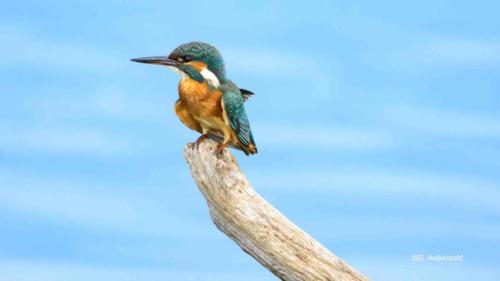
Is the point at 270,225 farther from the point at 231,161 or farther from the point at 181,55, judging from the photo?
the point at 181,55

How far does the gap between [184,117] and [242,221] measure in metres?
1.00

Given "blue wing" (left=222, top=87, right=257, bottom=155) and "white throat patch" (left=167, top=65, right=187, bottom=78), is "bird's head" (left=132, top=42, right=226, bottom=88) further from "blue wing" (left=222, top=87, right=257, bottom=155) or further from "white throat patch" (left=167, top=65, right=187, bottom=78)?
"blue wing" (left=222, top=87, right=257, bottom=155)

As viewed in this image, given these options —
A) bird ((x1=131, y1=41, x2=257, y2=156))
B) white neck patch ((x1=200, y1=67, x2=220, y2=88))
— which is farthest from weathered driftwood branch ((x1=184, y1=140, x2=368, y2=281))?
white neck patch ((x1=200, y1=67, x2=220, y2=88))

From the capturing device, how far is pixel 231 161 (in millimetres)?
13305

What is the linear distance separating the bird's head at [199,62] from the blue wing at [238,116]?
0.14 metres

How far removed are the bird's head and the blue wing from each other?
14 cm

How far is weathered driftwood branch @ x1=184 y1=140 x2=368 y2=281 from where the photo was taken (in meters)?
13.3

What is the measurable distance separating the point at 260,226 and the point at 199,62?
1.47 meters

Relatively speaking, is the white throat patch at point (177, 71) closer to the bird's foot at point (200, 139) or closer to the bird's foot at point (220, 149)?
the bird's foot at point (200, 139)

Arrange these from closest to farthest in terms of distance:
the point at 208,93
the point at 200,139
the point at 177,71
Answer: the point at 208,93
the point at 177,71
the point at 200,139

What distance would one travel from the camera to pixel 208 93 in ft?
42.8

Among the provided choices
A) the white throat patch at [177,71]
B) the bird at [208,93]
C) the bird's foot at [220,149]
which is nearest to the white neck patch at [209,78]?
the bird at [208,93]

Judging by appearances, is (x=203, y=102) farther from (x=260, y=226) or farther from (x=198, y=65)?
(x=260, y=226)

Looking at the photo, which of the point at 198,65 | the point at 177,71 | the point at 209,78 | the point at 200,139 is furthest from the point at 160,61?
the point at 200,139
